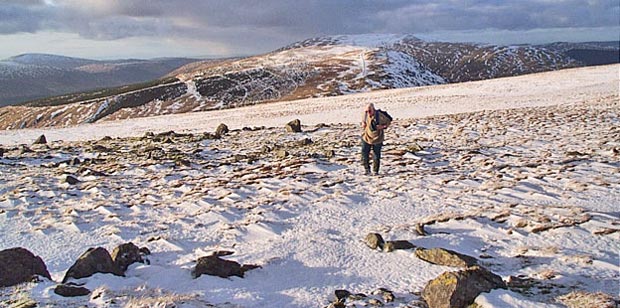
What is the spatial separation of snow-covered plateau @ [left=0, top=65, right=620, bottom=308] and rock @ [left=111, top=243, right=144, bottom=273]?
252 mm

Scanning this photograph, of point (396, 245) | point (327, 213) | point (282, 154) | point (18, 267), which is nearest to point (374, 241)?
point (396, 245)

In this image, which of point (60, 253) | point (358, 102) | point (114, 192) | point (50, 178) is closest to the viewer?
point (60, 253)

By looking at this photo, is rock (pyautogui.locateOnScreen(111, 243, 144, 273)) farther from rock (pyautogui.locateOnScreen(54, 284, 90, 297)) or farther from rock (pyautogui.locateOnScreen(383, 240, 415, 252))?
rock (pyautogui.locateOnScreen(383, 240, 415, 252))

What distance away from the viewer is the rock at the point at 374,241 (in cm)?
801

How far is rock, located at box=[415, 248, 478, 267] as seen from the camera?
7105 millimetres

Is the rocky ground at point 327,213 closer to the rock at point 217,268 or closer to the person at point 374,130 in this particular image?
the rock at point 217,268

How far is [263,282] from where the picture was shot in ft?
22.9

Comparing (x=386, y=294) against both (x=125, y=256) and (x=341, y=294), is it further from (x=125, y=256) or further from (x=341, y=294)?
(x=125, y=256)

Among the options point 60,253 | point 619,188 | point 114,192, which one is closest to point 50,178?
point 114,192

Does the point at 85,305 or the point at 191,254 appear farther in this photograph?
the point at 191,254

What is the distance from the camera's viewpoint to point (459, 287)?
221 inches

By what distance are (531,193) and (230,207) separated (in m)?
7.44

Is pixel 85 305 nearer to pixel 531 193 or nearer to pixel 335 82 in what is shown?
pixel 531 193

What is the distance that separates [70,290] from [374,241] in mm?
5113
